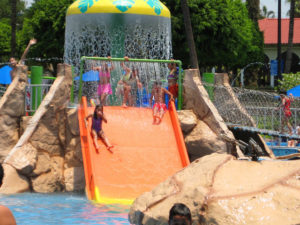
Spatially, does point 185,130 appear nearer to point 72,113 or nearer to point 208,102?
point 208,102

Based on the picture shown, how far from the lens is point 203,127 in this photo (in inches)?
504

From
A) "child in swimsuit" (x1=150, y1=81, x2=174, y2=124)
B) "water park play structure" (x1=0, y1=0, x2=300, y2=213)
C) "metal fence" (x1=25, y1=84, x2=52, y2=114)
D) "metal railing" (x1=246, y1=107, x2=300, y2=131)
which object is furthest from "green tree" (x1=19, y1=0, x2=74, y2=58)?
"child in swimsuit" (x1=150, y1=81, x2=174, y2=124)

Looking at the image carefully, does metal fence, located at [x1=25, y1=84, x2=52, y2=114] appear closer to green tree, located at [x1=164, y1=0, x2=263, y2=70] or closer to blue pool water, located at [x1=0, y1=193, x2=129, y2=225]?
blue pool water, located at [x1=0, y1=193, x2=129, y2=225]

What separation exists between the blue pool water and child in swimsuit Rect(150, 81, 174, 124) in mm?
2268

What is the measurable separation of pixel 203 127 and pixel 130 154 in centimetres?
203

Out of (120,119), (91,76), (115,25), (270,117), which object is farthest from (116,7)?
(270,117)

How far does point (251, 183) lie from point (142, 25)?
9006 mm

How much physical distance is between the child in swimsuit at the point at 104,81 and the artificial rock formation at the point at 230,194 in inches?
270

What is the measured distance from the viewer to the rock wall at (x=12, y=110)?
12719 millimetres

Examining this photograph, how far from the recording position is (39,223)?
29.5 feet

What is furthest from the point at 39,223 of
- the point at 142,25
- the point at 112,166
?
the point at 142,25

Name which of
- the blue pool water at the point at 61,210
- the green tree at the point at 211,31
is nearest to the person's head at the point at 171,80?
the blue pool water at the point at 61,210

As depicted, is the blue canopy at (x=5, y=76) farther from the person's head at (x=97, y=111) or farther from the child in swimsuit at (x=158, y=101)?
the person's head at (x=97, y=111)

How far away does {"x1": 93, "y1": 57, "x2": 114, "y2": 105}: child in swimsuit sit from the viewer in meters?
13.2
